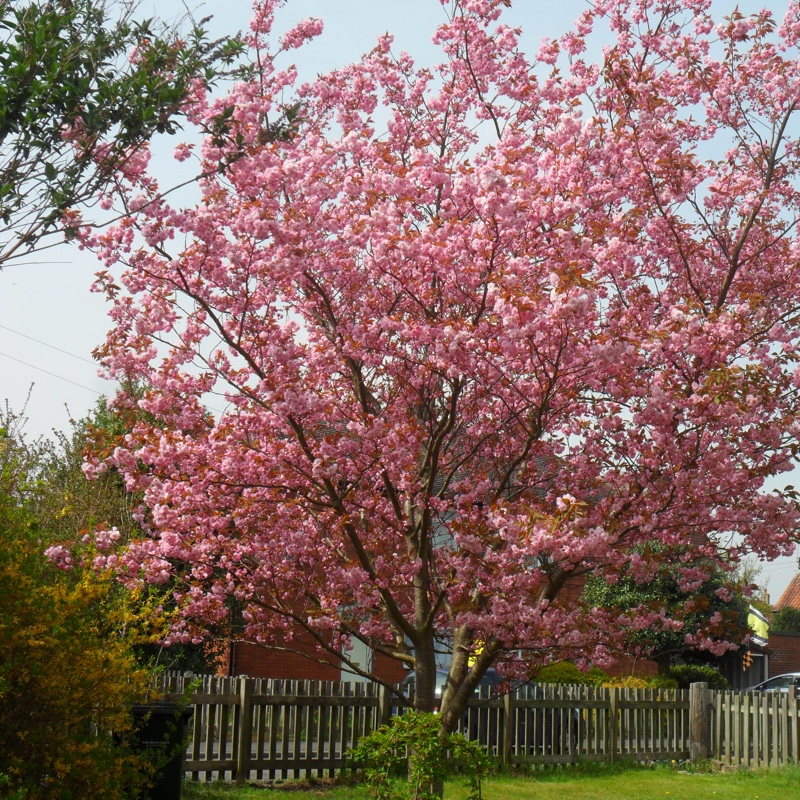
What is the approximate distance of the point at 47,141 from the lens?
6414 mm

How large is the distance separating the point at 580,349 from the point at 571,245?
36.0 inches

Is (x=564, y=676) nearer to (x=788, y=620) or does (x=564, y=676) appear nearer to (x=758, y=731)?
(x=758, y=731)

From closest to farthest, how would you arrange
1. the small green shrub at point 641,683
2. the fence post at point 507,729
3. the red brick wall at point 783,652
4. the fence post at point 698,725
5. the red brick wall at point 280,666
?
the fence post at point 507,729
the fence post at point 698,725
the small green shrub at point 641,683
the red brick wall at point 280,666
the red brick wall at point 783,652

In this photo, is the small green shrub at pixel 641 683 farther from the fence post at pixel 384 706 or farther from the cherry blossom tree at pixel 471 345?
the cherry blossom tree at pixel 471 345

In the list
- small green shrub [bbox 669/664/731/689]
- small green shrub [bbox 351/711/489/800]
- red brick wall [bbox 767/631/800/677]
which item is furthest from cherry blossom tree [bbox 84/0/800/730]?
red brick wall [bbox 767/631/800/677]

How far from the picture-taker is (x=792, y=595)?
57.8 meters

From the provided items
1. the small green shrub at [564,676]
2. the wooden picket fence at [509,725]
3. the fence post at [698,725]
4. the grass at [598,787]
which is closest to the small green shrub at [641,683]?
the small green shrub at [564,676]

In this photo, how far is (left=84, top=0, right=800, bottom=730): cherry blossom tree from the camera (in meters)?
7.81

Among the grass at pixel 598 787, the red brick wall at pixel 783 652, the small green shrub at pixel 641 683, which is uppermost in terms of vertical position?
the red brick wall at pixel 783 652

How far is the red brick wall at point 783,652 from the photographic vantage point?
38.7m

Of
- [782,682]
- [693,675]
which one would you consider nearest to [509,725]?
[693,675]

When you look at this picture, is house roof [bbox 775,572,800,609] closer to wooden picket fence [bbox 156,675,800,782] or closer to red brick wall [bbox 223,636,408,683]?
red brick wall [bbox 223,636,408,683]

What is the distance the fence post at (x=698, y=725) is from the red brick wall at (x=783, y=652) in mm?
23892

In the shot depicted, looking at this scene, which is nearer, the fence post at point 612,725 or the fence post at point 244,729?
the fence post at point 244,729
